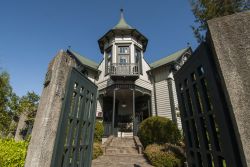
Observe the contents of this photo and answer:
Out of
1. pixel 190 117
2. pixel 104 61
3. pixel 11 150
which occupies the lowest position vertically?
pixel 11 150

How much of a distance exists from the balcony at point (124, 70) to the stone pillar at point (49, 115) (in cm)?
992

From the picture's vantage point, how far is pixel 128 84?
13055 millimetres

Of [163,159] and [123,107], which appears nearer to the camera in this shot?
[163,159]

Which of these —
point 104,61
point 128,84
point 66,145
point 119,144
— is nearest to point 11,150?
point 66,145

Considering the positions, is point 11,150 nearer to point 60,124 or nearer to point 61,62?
point 60,124

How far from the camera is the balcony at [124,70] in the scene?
12.9 metres

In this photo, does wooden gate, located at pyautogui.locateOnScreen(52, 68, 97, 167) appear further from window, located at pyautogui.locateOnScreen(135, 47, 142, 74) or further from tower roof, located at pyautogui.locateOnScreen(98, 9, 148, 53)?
tower roof, located at pyautogui.locateOnScreen(98, 9, 148, 53)

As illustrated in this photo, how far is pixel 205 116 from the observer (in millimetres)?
2318

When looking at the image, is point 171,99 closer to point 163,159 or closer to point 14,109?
point 163,159

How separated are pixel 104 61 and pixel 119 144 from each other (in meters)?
8.19

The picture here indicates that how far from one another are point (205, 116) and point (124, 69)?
11.3 metres

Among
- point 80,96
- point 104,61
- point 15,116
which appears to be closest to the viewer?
point 80,96

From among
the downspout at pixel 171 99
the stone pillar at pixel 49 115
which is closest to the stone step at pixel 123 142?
the downspout at pixel 171 99

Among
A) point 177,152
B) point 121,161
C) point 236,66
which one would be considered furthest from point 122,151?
point 236,66
